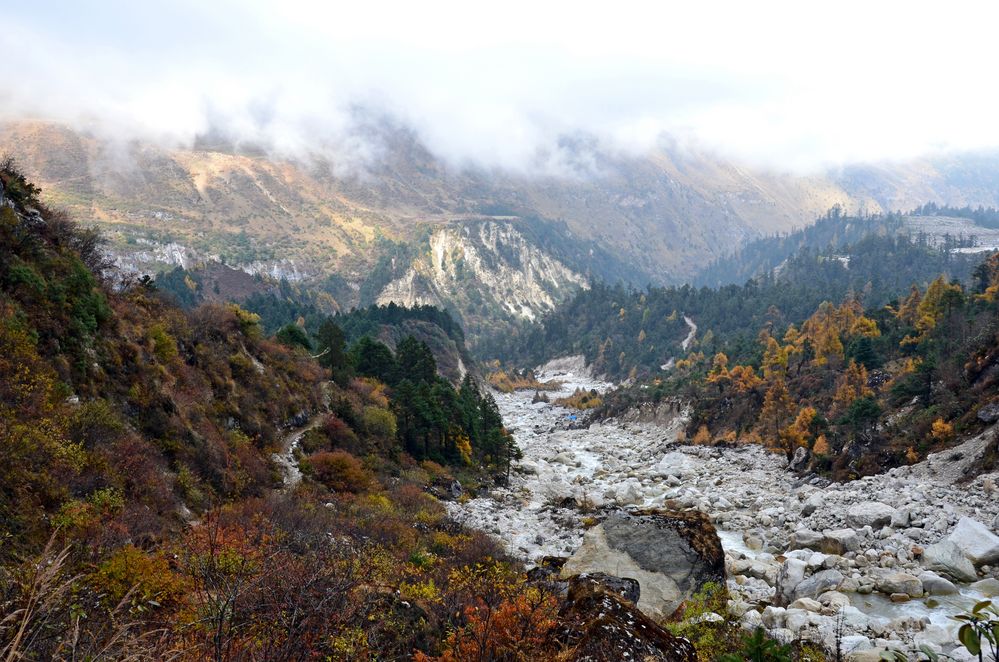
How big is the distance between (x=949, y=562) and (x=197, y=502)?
24.7m

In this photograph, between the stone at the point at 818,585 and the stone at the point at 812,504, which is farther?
the stone at the point at 812,504

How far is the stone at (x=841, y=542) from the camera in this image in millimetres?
20719

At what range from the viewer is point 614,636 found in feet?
27.8

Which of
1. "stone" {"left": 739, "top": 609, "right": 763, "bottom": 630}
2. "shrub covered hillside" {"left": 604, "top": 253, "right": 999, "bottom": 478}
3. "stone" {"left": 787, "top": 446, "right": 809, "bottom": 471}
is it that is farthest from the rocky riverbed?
"shrub covered hillside" {"left": 604, "top": 253, "right": 999, "bottom": 478}

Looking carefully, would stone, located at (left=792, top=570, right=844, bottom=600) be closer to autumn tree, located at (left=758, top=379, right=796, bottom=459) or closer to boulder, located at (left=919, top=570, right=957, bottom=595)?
boulder, located at (left=919, top=570, right=957, bottom=595)

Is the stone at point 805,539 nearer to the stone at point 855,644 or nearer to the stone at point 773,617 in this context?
the stone at point 773,617

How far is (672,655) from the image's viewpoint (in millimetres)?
8531

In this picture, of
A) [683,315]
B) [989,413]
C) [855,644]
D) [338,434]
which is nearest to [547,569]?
[855,644]

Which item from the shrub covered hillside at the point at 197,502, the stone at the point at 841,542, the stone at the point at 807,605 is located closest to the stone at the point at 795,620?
the stone at the point at 807,605

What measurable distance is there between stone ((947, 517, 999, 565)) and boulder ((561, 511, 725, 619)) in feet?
24.9

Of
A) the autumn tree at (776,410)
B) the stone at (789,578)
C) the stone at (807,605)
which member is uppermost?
the stone at (807,605)

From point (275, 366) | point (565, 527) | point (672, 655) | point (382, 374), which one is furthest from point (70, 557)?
point (382, 374)

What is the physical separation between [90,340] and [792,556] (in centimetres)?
2844

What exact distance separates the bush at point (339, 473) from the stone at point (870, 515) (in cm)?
2342
